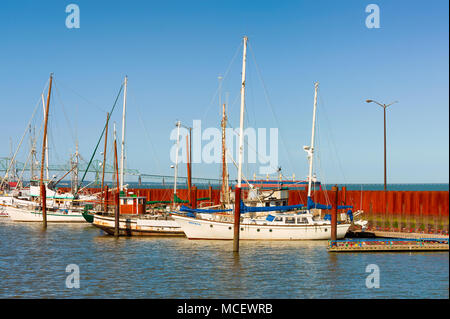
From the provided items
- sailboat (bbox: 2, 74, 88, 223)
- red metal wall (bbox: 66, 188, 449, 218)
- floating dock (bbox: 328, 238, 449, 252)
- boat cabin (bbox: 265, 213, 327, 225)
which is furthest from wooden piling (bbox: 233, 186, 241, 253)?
sailboat (bbox: 2, 74, 88, 223)

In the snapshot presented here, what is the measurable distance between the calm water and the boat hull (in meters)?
3.83

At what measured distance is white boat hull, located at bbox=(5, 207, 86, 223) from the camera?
74.4m

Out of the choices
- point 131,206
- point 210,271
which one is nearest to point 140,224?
point 131,206

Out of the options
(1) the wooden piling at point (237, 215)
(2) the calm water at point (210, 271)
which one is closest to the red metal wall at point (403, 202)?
(2) the calm water at point (210, 271)

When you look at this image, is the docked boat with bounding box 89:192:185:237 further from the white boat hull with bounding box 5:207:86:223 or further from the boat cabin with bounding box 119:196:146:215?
the white boat hull with bounding box 5:207:86:223

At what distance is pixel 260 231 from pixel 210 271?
46.1ft

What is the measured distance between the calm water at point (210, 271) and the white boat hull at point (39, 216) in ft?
82.0

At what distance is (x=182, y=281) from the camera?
3191 cm

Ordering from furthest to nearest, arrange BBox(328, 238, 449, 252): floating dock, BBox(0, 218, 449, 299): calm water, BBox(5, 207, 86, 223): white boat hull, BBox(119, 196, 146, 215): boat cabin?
1. BBox(5, 207, 86, 223): white boat hull
2. BBox(119, 196, 146, 215): boat cabin
3. BBox(328, 238, 449, 252): floating dock
4. BBox(0, 218, 449, 299): calm water

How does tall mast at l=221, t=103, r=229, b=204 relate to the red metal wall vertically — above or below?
above

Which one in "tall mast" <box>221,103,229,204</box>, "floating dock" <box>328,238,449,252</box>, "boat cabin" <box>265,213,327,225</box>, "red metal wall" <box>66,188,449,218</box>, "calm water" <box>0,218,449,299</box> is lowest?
"calm water" <box>0,218,449,299</box>

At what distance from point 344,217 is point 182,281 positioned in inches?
1012
